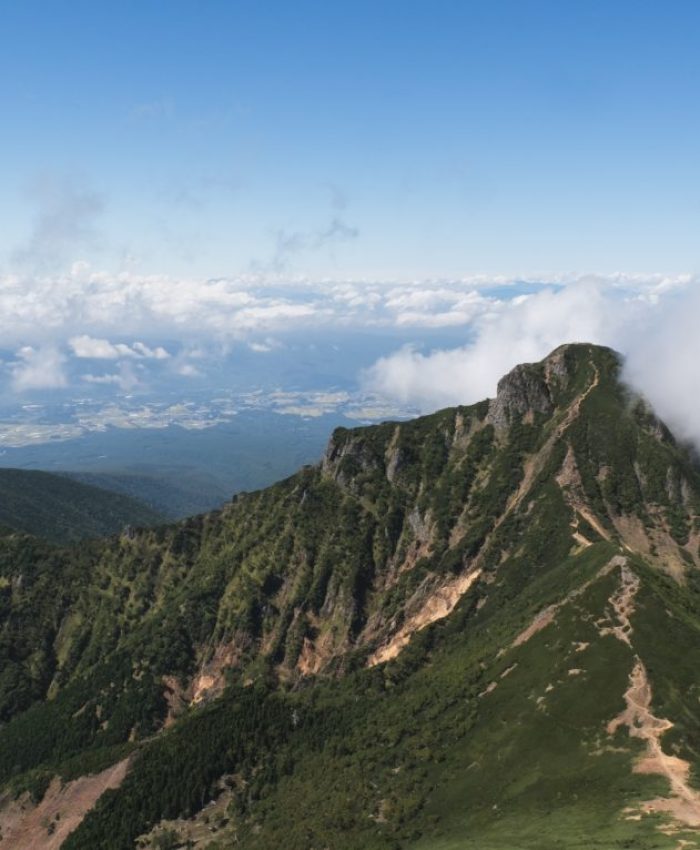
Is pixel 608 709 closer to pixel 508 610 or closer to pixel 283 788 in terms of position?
pixel 508 610

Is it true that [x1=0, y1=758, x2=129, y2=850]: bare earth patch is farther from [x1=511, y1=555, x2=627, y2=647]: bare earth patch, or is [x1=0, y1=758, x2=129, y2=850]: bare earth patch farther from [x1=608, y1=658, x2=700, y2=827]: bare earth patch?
[x1=608, y1=658, x2=700, y2=827]: bare earth patch

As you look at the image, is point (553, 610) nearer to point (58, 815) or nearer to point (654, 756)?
point (654, 756)

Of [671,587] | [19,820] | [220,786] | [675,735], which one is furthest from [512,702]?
[19,820]

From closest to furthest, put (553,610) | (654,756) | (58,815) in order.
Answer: (654,756), (553,610), (58,815)

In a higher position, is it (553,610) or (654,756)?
(553,610)

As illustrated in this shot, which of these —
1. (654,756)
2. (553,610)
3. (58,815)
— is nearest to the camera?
(654,756)

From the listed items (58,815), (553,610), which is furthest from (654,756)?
(58,815)

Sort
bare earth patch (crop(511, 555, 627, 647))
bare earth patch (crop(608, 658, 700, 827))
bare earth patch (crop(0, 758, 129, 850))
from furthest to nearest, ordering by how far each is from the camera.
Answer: bare earth patch (crop(0, 758, 129, 850)), bare earth patch (crop(511, 555, 627, 647)), bare earth patch (crop(608, 658, 700, 827))

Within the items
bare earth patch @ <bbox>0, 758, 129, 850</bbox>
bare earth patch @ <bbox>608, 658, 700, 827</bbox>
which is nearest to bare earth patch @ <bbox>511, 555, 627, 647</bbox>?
bare earth patch @ <bbox>608, 658, 700, 827</bbox>
